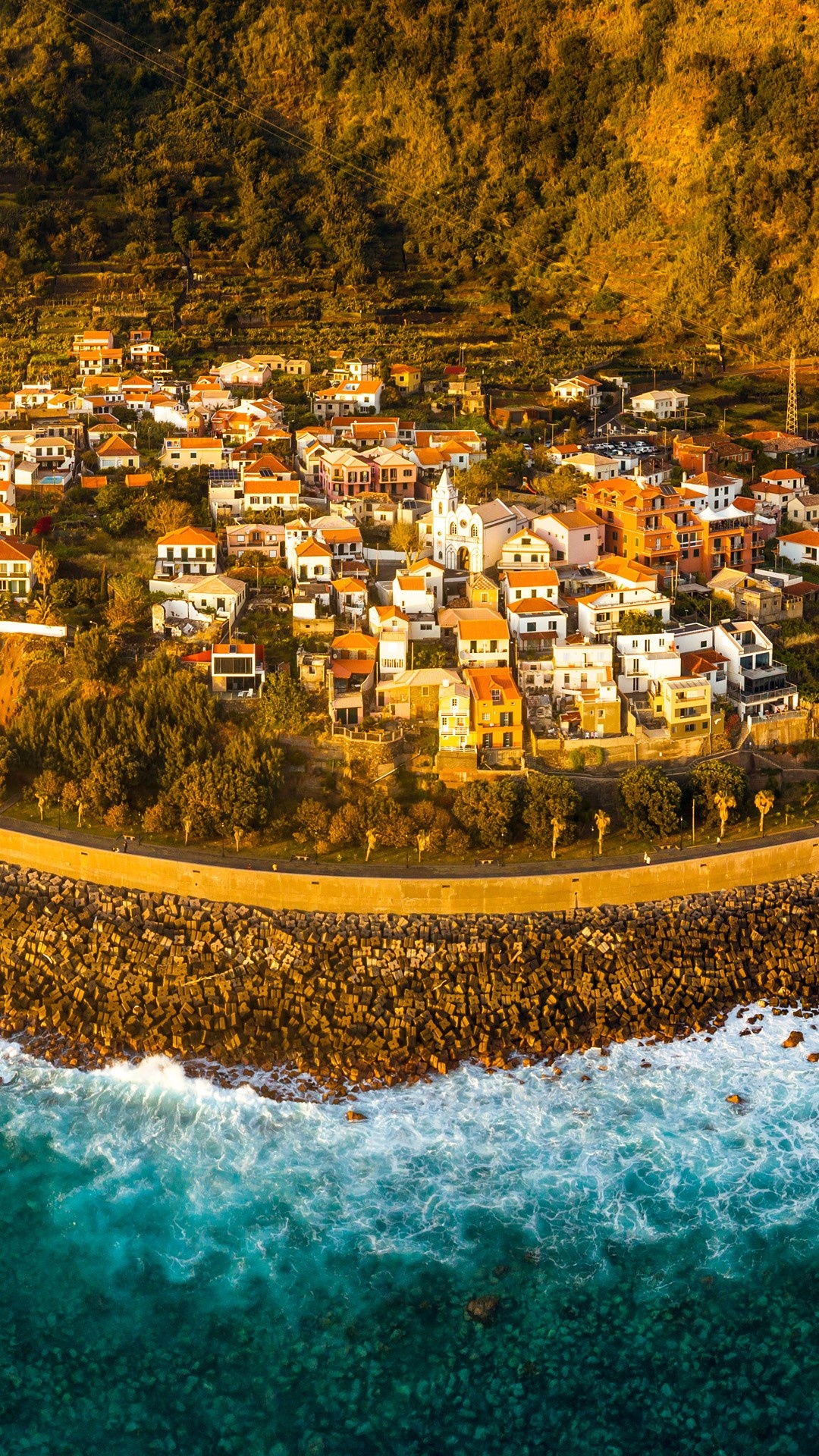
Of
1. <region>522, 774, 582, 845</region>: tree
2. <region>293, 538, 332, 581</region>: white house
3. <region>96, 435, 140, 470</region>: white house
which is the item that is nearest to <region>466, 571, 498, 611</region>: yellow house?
<region>293, 538, 332, 581</region>: white house

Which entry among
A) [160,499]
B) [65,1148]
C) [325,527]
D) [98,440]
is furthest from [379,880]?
[98,440]

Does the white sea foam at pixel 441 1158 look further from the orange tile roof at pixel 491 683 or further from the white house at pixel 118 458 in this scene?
the white house at pixel 118 458

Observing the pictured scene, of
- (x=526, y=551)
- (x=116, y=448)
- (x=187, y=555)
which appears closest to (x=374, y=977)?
(x=526, y=551)

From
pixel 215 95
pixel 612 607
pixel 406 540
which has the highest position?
pixel 215 95

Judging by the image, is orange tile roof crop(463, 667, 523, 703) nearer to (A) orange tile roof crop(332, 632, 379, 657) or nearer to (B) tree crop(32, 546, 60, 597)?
(A) orange tile roof crop(332, 632, 379, 657)

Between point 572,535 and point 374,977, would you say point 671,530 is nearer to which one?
point 572,535

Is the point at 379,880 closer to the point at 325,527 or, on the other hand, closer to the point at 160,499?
the point at 325,527

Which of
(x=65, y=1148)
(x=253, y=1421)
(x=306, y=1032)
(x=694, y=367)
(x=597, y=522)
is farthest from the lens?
(x=694, y=367)
